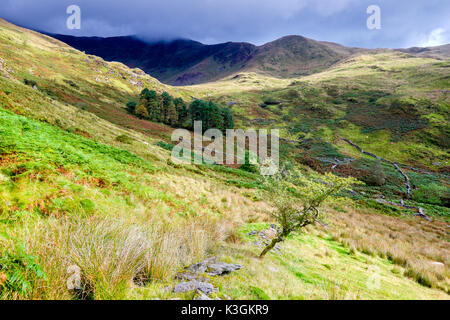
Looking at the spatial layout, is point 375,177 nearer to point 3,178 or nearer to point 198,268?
point 198,268

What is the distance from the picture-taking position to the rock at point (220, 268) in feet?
10.9

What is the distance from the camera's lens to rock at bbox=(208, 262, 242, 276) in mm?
3330

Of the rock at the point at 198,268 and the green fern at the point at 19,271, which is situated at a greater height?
the green fern at the point at 19,271

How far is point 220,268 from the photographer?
135 inches

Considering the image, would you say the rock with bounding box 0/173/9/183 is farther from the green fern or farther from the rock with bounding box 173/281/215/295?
the rock with bounding box 173/281/215/295

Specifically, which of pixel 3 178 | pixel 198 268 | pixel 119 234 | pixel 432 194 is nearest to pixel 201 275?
pixel 198 268

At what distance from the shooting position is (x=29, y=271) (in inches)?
78.8

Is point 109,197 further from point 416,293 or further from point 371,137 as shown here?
point 371,137

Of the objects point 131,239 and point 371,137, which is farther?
point 371,137

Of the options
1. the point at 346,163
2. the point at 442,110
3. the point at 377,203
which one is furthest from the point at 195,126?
the point at 442,110

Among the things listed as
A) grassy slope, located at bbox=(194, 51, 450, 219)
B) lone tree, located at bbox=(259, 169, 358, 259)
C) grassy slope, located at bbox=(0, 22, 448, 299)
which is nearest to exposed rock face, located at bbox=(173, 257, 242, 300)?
grassy slope, located at bbox=(0, 22, 448, 299)

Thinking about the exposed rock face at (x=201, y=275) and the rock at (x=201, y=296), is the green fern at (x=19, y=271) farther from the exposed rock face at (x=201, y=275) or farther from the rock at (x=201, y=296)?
the rock at (x=201, y=296)

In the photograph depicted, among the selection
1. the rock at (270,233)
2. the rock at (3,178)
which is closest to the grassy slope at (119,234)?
the rock at (3,178)

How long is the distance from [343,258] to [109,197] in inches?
328
